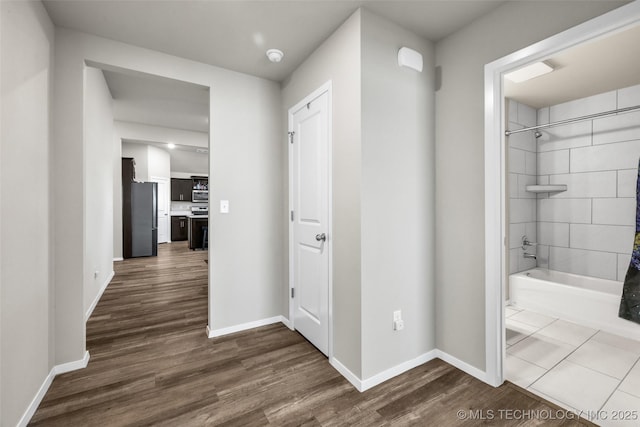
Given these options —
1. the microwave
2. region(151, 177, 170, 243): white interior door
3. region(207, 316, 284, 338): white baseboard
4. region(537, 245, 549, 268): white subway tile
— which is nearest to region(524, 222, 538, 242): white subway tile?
region(537, 245, 549, 268): white subway tile

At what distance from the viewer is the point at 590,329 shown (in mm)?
2646

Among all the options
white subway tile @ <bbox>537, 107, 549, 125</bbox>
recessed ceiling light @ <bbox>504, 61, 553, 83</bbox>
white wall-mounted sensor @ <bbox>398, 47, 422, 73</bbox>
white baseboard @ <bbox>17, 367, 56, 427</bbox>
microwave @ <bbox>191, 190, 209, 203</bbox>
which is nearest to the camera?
white baseboard @ <bbox>17, 367, 56, 427</bbox>

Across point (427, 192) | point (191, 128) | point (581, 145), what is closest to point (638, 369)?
point (427, 192)

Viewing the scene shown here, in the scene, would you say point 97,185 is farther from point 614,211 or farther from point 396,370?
point 614,211

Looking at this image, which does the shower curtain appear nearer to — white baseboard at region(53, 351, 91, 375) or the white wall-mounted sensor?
the white wall-mounted sensor

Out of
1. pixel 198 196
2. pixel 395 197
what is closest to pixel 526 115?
pixel 395 197

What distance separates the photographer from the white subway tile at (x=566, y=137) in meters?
3.20

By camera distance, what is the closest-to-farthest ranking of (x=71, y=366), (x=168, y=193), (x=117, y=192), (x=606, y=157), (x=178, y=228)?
(x=71, y=366) → (x=606, y=157) → (x=117, y=192) → (x=168, y=193) → (x=178, y=228)

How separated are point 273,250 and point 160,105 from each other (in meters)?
3.12

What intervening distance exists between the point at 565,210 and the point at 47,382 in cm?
502

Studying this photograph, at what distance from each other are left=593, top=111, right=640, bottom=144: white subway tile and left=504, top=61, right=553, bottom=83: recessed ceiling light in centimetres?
114

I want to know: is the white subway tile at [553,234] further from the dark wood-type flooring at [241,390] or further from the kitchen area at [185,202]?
the kitchen area at [185,202]

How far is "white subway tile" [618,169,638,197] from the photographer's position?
2867 mm

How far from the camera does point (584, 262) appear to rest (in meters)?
3.22
